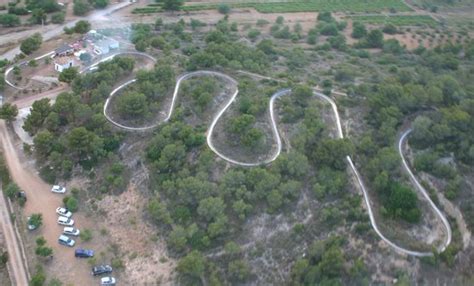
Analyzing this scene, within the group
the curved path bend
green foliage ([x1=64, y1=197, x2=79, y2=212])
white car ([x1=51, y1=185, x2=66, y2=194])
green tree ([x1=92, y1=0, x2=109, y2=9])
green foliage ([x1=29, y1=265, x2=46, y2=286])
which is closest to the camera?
green foliage ([x1=29, y1=265, x2=46, y2=286])

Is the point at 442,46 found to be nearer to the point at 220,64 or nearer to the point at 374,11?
the point at 374,11

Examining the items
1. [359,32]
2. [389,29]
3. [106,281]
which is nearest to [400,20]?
[389,29]

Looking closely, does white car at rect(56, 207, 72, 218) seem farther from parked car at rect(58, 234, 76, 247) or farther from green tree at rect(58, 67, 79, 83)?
green tree at rect(58, 67, 79, 83)

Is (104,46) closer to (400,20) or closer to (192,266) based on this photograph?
(192,266)

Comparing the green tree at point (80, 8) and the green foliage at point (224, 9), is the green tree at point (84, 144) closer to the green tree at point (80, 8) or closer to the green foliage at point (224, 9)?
the green tree at point (80, 8)

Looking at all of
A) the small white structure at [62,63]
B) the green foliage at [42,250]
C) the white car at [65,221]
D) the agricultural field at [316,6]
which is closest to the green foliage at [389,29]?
the agricultural field at [316,6]

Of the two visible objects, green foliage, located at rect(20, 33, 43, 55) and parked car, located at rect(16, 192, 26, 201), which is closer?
parked car, located at rect(16, 192, 26, 201)

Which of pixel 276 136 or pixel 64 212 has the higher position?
pixel 276 136

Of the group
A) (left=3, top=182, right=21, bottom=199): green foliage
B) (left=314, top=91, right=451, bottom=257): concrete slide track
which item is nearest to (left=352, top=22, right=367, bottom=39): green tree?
(left=314, top=91, right=451, bottom=257): concrete slide track

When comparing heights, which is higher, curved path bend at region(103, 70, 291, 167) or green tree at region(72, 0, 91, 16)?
green tree at region(72, 0, 91, 16)
